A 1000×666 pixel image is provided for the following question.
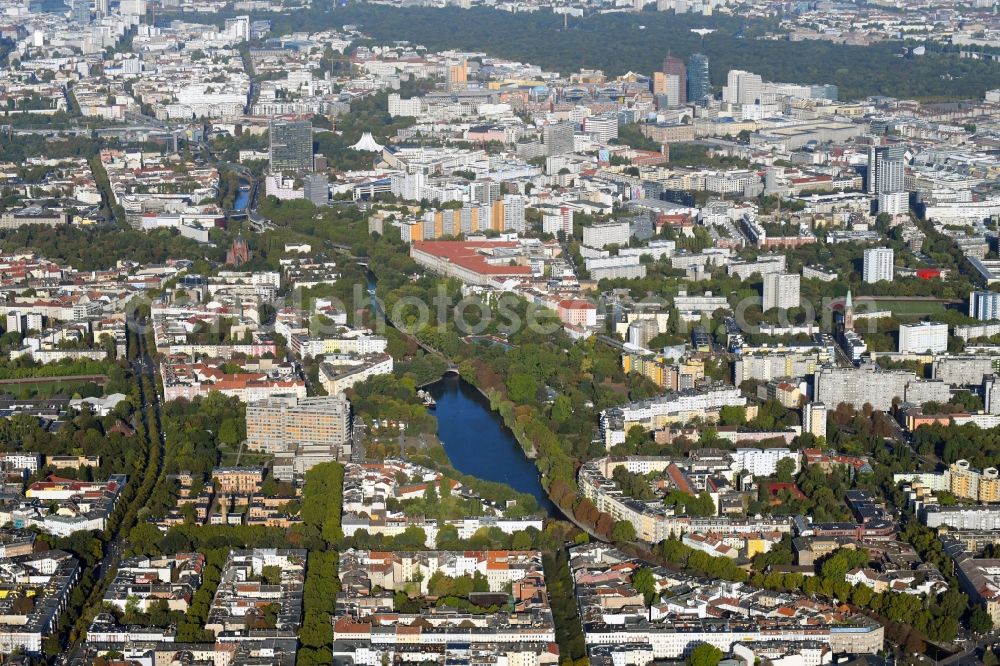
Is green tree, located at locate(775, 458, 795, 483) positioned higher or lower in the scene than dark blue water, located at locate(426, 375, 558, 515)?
higher

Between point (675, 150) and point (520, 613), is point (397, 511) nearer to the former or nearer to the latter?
point (520, 613)

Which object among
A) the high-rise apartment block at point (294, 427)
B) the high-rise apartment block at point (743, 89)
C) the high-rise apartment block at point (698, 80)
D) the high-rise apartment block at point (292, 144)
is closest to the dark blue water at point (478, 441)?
the high-rise apartment block at point (294, 427)

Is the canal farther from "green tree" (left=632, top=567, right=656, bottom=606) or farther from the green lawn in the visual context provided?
the green lawn

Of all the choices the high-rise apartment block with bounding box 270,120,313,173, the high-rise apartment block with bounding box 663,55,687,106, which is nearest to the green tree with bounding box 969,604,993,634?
the high-rise apartment block with bounding box 270,120,313,173

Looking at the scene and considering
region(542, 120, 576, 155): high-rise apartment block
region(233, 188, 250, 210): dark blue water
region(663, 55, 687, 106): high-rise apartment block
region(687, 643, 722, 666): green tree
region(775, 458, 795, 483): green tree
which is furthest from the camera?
region(663, 55, 687, 106): high-rise apartment block

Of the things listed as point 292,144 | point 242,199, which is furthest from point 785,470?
point 292,144

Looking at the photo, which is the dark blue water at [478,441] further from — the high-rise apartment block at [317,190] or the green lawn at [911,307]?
the high-rise apartment block at [317,190]
